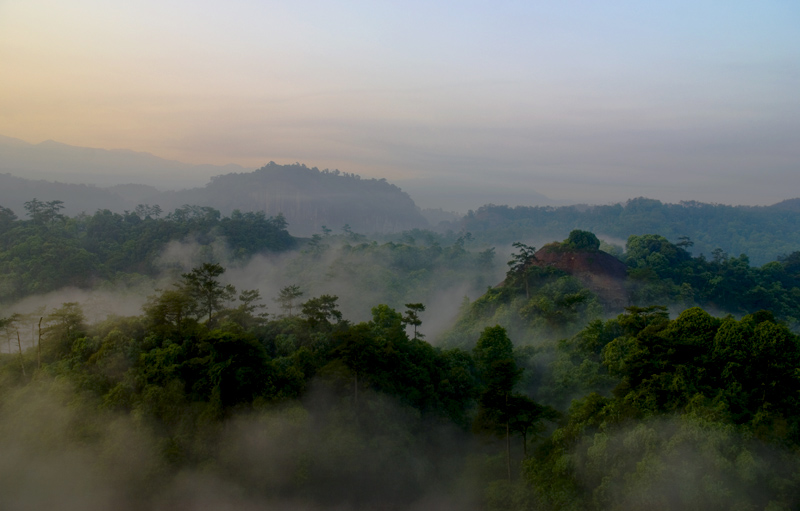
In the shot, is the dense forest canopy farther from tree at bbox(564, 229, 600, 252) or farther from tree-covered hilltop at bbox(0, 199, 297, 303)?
tree-covered hilltop at bbox(0, 199, 297, 303)

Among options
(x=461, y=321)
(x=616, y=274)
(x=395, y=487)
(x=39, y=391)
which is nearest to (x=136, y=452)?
(x=39, y=391)

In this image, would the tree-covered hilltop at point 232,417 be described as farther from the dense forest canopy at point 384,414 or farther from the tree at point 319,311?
the tree at point 319,311

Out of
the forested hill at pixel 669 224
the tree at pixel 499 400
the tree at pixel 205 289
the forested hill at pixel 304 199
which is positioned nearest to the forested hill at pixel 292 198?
the forested hill at pixel 304 199

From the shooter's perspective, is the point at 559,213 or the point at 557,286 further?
the point at 559,213

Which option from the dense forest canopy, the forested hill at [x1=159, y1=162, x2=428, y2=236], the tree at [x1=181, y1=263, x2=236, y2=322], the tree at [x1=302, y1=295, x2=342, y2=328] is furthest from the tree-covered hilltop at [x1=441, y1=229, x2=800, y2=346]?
the forested hill at [x1=159, y1=162, x2=428, y2=236]

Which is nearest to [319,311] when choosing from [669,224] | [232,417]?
[232,417]

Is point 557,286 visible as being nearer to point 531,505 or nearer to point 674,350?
point 674,350
